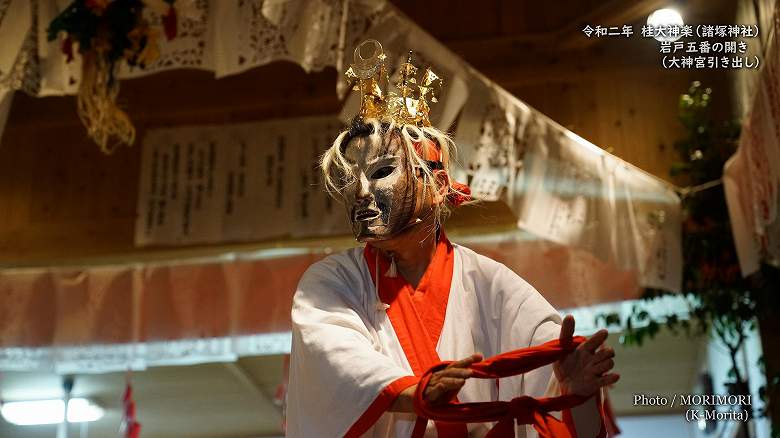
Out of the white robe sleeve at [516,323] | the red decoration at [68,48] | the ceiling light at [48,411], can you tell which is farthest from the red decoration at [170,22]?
the ceiling light at [48,411]

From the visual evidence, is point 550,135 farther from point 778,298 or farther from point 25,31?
point 25,31

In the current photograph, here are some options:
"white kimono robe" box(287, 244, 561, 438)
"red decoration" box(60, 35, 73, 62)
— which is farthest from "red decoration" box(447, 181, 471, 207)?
"red decoration" box(60, 35, 73, 62)

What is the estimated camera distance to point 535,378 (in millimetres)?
2064

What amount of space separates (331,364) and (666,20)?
297 cm

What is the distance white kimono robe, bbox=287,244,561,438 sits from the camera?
1.92 metres

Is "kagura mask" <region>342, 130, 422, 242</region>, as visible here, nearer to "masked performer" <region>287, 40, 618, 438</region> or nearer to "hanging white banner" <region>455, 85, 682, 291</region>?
"masked performer" <region>287, 40, 618, 438</region>

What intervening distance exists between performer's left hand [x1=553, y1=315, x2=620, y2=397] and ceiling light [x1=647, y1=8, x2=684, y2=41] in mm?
2679

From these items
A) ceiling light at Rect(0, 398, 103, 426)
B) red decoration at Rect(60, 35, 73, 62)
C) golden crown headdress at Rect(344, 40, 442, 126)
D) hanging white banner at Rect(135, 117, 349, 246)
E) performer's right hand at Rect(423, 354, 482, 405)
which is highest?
red decoration at Rect(60, 35, 73, 62)

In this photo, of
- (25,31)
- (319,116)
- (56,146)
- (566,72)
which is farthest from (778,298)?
(56,146)

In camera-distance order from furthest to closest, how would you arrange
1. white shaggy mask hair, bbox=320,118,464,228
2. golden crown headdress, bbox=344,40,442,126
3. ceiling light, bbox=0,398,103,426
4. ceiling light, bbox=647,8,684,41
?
ceiling light, bbox=0,398,103,426
ceiling light, bbox=647,8,684,41
golden crown headdress, bbox=344,40,442,126
white shaggy mask hair, bbox=320,118,464,228

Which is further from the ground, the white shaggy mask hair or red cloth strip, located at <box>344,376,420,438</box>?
the white shaggy mask hair

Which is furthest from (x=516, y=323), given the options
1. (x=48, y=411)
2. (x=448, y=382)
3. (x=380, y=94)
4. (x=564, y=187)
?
(x=48, y=411)

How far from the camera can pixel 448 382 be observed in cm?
182

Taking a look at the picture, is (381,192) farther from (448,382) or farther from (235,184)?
(235,184)
